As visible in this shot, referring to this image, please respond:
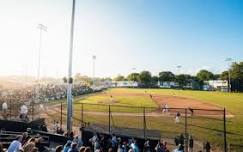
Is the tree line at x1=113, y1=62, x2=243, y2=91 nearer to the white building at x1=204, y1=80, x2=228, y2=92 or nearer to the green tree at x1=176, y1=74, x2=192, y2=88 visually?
the green tree at x1=176, y1=74, x2=192, y2=88

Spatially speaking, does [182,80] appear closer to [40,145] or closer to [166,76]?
[166,76]

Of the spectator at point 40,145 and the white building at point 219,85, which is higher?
the white building at point 219,85

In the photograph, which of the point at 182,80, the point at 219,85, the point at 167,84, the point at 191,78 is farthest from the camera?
the point at 191,78

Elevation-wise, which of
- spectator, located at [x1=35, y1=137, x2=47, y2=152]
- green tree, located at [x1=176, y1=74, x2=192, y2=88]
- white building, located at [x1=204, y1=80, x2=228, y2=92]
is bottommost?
spectator, located at [x1=35, y1=137, x2=47, y2=152]

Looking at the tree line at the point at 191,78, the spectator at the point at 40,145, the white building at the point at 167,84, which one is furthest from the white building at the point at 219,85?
the spectator at the point at 40,145

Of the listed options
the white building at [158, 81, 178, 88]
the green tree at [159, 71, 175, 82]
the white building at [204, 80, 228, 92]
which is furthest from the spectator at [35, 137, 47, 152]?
the green tree at [159, 71, 175, 82]

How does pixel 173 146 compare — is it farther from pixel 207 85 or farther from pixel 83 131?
pixel 207 85

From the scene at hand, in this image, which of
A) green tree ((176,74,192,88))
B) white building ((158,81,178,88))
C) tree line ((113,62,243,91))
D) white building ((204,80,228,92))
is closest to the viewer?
tree line ((113,62,243,91))

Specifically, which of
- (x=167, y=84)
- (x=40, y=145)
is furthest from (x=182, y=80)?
(x=40, y=145)

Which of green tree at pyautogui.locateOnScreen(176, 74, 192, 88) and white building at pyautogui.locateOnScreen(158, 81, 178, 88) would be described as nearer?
green tree at pyautogui.locateOnScreen(176, 74, 192, 88)

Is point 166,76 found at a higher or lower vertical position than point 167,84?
higher

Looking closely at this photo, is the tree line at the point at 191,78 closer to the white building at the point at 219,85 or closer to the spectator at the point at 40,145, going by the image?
the white building at the point at 219,85

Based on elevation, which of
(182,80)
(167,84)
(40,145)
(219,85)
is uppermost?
(182,80)

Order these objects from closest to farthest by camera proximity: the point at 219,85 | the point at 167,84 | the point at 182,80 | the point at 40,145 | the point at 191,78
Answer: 1. the point at 40,145
2. the point at 219,85
3. the point at 182,80
4. the point at 167,84
5. the point at 191,78
